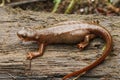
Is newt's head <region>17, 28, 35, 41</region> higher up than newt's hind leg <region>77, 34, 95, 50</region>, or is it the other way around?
newt's head <region>17, 28, 35, 41</region>

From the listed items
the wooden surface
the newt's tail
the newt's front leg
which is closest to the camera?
the newt's tail

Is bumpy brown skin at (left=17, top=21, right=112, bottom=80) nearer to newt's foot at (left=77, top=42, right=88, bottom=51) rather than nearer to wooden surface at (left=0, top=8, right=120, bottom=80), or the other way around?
newt's foot at (left=77, top=42, right=88, bottom=51)

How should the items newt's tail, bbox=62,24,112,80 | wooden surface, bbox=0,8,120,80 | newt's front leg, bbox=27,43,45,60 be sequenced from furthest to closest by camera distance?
1. newt's front leg, bbox=27,43,45,60
2. wooden surface, bbox=0,8,120,80
3. newt's tail, bbox=62,24,112,80

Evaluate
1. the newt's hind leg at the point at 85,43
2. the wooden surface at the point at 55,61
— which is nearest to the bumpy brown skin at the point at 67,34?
the newt's hind leg at the point at 85,43

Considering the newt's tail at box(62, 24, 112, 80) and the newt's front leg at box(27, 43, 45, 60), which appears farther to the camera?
the newt's front leg at box(27, 43, 45, 60)

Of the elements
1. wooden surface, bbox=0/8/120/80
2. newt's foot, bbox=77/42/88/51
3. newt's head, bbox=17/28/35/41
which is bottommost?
wooden surface, bbox=0/8/120/80

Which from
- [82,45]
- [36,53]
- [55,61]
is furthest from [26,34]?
[82,45]

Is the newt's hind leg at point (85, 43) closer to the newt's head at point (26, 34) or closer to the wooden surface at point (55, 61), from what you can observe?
the wooden surface at point (55, 61)

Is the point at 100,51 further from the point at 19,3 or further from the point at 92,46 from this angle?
the point at 19,3

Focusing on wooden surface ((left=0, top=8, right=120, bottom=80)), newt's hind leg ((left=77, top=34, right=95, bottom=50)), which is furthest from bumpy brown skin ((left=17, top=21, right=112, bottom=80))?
wooden surface ((left=0, top=8, right=120, bottom=80))

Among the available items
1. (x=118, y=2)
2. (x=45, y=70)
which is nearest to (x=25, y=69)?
(x=45, y=70)

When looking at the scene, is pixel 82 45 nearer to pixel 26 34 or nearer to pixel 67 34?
pixel 67 34
